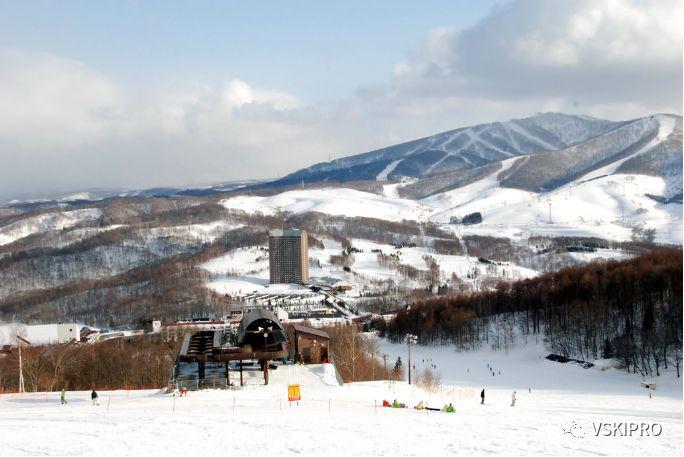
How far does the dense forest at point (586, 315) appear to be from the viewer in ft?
175

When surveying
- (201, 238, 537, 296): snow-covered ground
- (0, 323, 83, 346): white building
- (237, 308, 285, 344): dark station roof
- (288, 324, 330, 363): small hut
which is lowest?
(0, 323, 83, 346): white building

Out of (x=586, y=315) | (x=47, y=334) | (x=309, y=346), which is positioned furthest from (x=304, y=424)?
(x=47, y=334)

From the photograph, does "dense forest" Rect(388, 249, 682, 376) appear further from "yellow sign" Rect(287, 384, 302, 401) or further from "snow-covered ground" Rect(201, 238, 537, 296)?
"snow-covered ground" Rect(201, 238, 537, 296)

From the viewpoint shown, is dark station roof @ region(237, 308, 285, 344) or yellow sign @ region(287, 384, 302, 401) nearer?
yellow sign @ region(287, 384, 302, 401)

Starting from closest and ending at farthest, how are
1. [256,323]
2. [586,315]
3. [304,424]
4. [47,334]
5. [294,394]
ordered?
1. [304,424]
2. [294,394]
3. [256,323]
4. [586,315]
5. [47,334]

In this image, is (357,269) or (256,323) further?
(357,269)

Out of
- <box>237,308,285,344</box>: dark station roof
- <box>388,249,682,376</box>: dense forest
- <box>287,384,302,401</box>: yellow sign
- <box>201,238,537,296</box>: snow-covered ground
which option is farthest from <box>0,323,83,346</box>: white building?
<box>287,384,302,401</box>: yellow sign

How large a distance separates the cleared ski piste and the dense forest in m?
19.9

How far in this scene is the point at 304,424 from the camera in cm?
2177

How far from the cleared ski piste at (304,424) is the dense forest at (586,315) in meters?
19.9

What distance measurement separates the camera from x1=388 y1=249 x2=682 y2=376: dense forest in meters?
53.3

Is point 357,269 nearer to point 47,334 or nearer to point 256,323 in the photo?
point 47,334

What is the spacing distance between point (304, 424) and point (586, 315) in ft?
156

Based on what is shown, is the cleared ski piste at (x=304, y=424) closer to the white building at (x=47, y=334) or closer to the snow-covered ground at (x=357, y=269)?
the white building at (x=47, y=334)
